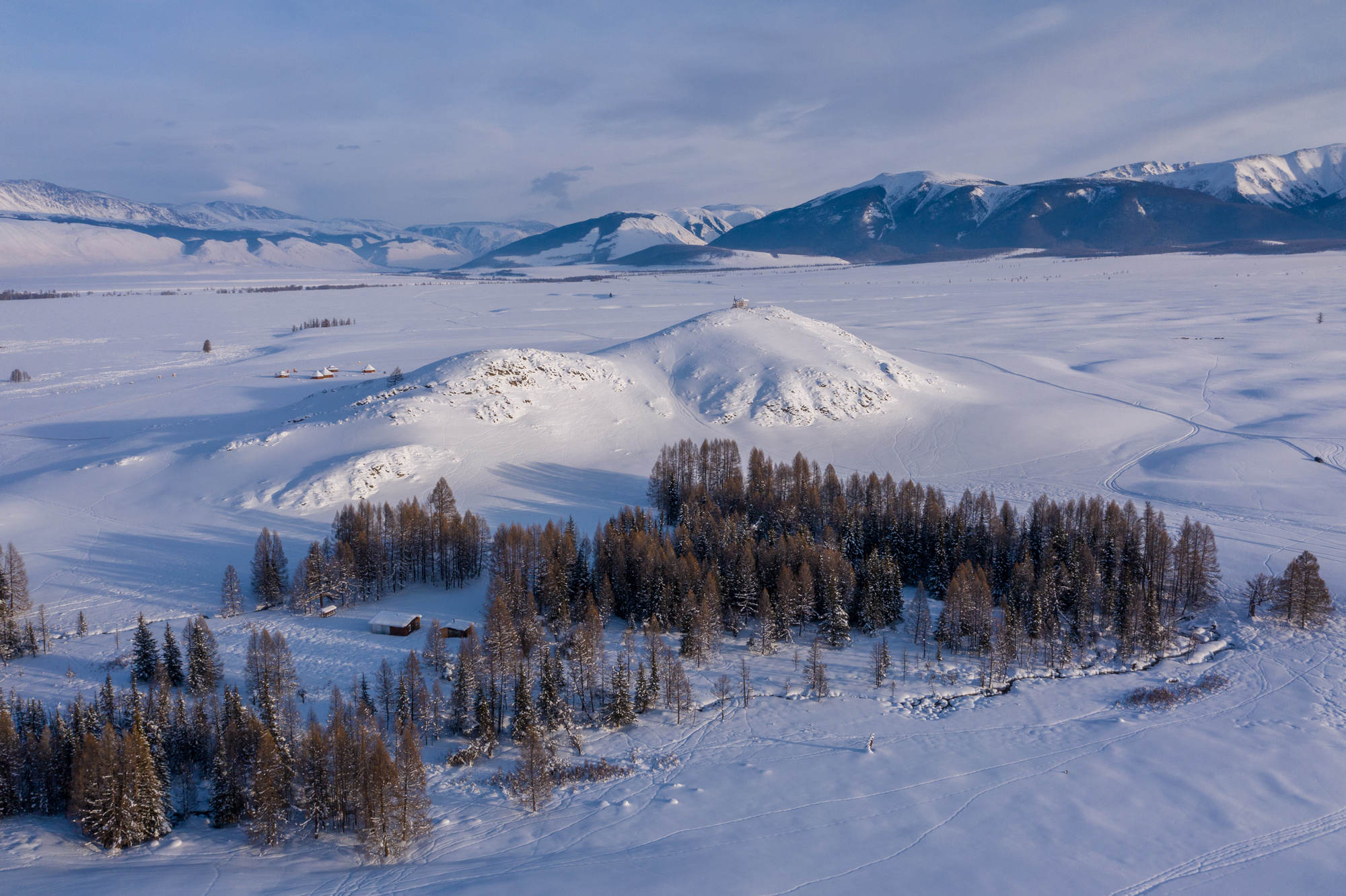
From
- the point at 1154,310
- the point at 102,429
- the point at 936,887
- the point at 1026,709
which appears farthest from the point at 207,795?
the point at 1154,310

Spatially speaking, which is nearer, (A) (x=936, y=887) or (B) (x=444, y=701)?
(A) (x=936, y=887)

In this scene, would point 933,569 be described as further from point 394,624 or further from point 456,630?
point 394,624

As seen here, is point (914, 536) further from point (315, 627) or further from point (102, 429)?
point (102, 429)

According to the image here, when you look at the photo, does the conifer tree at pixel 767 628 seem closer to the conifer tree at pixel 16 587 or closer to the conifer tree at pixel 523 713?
the conifer tree at pixel 523 713

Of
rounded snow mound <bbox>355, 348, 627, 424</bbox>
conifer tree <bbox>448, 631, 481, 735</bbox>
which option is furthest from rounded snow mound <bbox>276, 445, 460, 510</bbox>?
conifer tree <bbox>448, 631, 481, 735</bbox>

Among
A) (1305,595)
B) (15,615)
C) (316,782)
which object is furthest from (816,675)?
(15,615)

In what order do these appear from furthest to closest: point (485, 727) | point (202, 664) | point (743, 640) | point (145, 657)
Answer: point (743, 640), point (145, 657), point (202, 664), point (485, 727)
